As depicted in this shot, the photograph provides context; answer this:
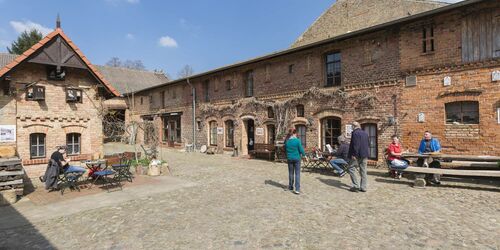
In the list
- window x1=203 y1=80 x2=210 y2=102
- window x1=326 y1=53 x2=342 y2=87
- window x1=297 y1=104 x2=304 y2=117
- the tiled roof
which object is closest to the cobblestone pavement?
window x1=326 y1=53 x2=342 y2=87

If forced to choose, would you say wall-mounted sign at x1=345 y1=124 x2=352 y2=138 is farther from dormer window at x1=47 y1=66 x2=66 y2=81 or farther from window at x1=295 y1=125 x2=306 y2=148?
dormer window at x1=47 y1=66 x2=66 y2=81

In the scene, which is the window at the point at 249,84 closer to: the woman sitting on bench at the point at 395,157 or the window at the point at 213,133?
the window at the point at 213,133

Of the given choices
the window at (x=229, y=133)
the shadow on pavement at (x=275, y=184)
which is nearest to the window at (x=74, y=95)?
the shadow on pavement at (x=275, y=184)

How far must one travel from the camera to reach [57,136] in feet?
33.8

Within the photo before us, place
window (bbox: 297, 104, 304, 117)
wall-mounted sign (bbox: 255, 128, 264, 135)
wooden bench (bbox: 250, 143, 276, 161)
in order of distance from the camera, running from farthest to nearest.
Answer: wall-mounted sign (bbox: 255, 128, 264, 135) < wooden bench (bbox: 250, 143, 276, 161) < window (bbox: 297, 104, 304, 117)

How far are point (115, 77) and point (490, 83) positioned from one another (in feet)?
130

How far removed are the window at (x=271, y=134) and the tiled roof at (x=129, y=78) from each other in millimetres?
24383

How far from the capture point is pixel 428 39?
400 inches

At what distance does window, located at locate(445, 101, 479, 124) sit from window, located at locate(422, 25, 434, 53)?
214 cm

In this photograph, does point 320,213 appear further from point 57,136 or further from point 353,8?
point 353,8

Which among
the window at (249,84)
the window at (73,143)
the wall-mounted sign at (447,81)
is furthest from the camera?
the window at (249,84)

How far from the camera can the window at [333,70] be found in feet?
42.7

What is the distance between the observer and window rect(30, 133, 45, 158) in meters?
9.95

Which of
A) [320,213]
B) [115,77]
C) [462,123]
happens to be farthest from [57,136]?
[115,77]
